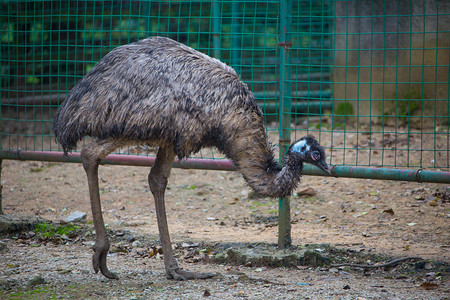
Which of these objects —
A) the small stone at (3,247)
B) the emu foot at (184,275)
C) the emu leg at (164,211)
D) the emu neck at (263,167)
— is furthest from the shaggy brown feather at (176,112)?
the small stone at (3,247)

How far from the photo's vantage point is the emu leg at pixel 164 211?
436 cm

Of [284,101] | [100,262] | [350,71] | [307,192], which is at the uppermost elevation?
[350,71]

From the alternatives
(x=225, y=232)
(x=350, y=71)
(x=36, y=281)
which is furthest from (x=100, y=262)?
(x=350, y=71)

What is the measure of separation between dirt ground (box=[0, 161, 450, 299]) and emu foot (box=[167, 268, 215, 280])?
0.06m

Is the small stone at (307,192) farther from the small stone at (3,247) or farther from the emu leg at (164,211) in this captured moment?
the small stone at (3,247)

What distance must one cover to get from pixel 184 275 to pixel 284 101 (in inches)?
67.7

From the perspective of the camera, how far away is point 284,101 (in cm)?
496

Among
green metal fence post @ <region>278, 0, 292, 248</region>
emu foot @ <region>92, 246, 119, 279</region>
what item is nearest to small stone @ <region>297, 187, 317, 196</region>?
green metal fence post @ <region>278, 0, 292, 248</region>

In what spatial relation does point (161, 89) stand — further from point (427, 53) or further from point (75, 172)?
point (427, 53)

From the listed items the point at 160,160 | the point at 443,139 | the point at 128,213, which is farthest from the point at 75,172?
the point at 443,139

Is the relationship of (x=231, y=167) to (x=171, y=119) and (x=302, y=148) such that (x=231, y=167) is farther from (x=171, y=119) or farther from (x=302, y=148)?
(x=171, y=119)

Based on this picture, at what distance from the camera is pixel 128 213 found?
6535 mm

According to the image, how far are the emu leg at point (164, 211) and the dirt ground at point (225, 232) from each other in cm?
10

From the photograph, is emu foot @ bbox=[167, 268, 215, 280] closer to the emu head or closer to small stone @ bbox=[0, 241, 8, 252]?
the emu head
